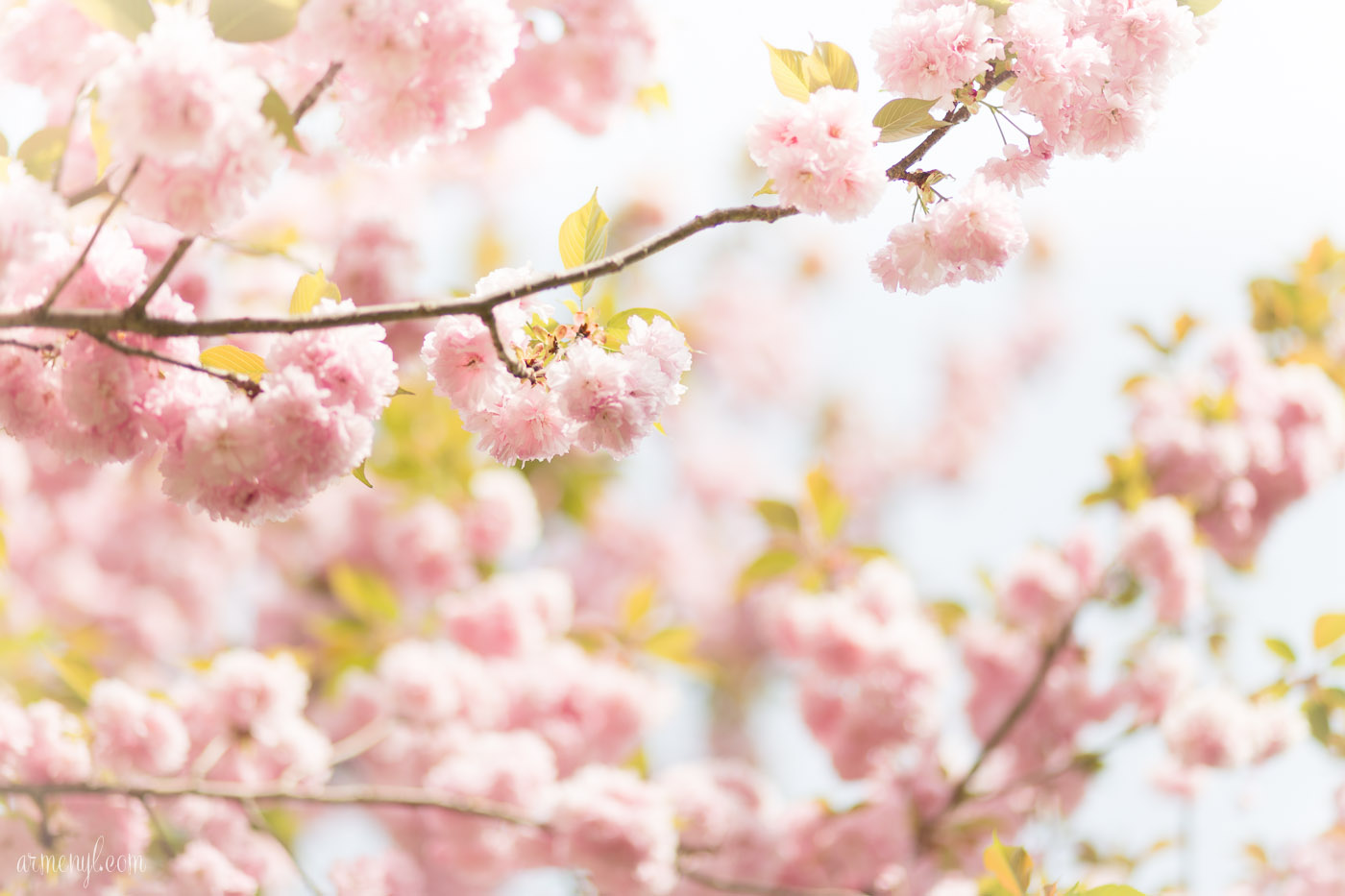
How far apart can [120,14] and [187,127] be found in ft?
0.66

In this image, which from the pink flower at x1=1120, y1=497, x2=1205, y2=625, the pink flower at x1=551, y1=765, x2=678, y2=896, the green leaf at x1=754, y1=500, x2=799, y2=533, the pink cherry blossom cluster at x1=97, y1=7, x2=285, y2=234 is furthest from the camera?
the green leaf at x1=754, y1=500, x2=799, y2=533

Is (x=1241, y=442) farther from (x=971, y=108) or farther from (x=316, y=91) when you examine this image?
(x=316, y=91)

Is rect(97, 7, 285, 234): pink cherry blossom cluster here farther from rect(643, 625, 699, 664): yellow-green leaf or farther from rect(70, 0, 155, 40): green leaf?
rect(643, 625, 699, 664): yellow-green leaf

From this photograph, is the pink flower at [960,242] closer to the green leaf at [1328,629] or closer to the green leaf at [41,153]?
the green leaf at [41,153]

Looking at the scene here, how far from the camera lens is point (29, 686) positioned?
228 cm

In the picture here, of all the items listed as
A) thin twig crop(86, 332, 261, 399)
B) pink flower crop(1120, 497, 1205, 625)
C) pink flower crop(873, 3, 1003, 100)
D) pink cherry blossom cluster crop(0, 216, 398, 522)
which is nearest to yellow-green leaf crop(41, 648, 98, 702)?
pink cherry blossom cluster crop(0, 216, 398, 522)

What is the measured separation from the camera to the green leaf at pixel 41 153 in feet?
3.21

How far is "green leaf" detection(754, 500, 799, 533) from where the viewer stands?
8.11 feet

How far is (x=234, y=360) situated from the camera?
1001 mm

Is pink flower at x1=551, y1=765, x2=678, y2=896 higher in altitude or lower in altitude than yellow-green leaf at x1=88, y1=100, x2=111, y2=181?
lower

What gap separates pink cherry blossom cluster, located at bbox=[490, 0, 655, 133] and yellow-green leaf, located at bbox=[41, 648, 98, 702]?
129 centimetres

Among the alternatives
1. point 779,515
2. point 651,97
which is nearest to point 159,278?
point 651,97

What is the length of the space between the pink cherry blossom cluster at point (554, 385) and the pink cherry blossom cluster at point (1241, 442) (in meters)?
1.85

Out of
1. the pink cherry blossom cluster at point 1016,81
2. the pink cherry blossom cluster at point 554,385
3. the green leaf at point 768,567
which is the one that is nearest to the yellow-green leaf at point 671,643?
the green leaf at point 768,567
